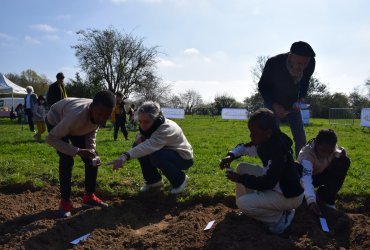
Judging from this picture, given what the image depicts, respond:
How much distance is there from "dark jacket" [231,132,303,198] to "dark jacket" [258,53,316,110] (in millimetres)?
1637

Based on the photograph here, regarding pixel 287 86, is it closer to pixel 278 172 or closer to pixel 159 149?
pixel 159 149

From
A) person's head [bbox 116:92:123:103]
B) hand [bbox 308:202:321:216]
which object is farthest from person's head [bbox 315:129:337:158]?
person's head [bbox 116:92:123:103]

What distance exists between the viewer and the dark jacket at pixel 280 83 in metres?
5.14

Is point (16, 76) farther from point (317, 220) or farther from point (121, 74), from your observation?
point (317, 220)

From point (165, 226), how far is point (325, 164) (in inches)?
75.2

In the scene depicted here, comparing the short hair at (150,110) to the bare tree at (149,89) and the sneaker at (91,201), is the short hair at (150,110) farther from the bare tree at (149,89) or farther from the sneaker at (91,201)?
the bare tree at (149,89)

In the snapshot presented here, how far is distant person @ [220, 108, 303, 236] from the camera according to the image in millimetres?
3555

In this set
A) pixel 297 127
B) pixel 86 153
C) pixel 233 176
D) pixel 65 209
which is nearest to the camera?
pixel 233 176

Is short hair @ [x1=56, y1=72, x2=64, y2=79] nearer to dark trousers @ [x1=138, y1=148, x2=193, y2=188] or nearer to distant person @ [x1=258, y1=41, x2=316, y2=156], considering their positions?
dark trousers @ [x1=138, y1=148, x2=193, y2=188]

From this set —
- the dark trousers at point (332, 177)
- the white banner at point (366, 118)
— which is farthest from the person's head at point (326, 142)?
the white banner at point (366, 118)

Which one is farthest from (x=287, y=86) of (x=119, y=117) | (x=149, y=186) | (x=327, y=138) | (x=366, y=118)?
(x=366, y=118)

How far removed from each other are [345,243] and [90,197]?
2.86 metres

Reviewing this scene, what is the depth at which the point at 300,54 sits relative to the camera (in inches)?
188

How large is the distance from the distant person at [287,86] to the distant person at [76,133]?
214 cm
